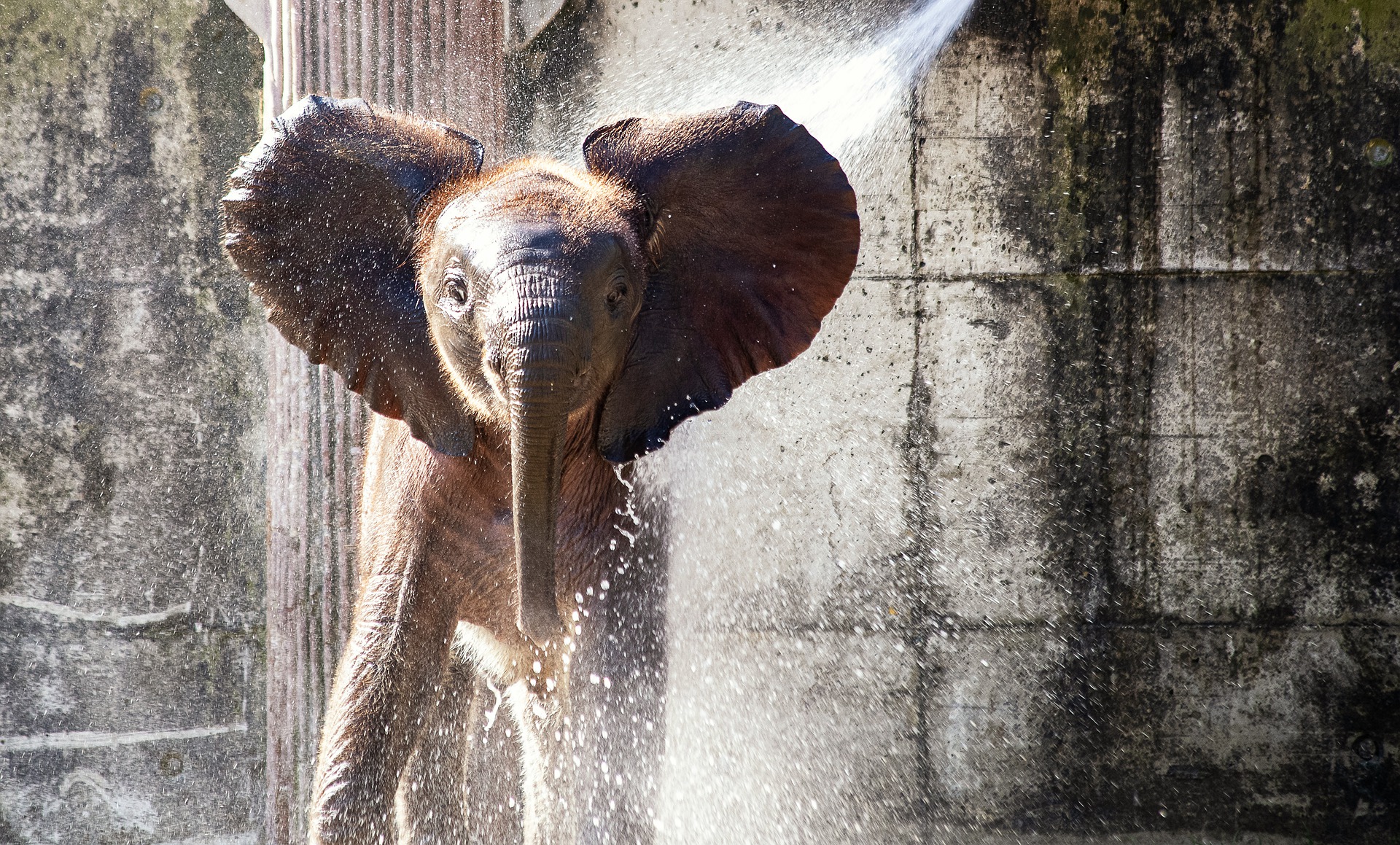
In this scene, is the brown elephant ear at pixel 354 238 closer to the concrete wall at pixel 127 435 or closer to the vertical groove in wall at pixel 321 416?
the vertical groove in wall at pixel 321 416

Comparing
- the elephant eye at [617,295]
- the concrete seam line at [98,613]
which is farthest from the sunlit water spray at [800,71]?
the concrete seam line at [98,613]

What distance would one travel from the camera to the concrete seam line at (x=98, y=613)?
395 cm

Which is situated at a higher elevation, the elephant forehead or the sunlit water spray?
the sunlit water spray

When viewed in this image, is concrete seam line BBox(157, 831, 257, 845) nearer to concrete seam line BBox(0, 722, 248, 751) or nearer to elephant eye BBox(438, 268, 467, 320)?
concrete seam line BBox(0, 722, 248, 751)

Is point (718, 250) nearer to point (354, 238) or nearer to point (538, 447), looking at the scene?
point (538, 447)

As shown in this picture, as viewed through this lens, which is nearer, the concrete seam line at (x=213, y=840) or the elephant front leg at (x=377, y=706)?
the elephant front leg at (x=377, y=706)

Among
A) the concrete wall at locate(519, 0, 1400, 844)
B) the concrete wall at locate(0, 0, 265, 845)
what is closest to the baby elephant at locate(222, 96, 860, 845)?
the concrete wall at locate(519, 0, 1400, 844)

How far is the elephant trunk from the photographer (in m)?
1.64

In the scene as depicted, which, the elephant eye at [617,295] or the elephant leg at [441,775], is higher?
the elephant eye at [617,295]

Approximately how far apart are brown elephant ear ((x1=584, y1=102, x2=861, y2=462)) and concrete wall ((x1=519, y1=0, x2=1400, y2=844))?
1400mm

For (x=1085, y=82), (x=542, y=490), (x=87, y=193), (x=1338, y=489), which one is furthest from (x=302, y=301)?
(x=1338, y=489)

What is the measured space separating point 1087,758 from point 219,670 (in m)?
3.17

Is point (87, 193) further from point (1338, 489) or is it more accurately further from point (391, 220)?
point (1338, 489)

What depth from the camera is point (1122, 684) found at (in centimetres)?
385
